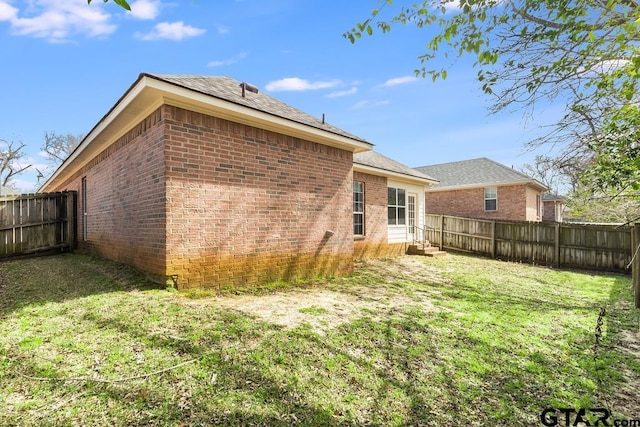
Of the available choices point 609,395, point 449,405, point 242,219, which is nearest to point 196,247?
point 242,219

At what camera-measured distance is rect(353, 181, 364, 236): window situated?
11539 mm

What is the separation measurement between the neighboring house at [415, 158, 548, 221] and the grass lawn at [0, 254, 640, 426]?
13190mm

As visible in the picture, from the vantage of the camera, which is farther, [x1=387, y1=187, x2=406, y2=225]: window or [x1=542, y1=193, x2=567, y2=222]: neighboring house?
[x1=542, y1=193, x2=567, y2=222]: neighboring house

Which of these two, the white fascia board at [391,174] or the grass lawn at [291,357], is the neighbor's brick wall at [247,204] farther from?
the white fascia board at [391,174]

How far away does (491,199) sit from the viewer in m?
19.0

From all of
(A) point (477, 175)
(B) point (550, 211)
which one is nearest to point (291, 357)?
(A) point (477, 175)

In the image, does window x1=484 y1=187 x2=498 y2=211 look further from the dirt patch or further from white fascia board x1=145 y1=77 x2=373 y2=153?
white fascia board x1=145 y1=77 x2=373 y2=153

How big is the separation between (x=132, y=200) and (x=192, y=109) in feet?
8.28

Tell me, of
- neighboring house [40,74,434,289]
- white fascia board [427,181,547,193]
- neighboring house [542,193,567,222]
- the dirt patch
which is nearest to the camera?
the dirt patch

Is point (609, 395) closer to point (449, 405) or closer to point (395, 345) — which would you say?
point (449, 405)

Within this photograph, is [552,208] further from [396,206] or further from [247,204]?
[247,204]

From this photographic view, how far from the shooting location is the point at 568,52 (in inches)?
164

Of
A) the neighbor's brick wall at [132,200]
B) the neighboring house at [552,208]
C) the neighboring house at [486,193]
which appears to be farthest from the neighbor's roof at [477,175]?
the neighbor's brick wall at [132,200]

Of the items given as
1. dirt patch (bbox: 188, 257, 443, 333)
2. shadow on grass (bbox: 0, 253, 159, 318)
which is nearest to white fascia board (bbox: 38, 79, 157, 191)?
shadow on grass (bbox: 0, 253, 159, 318)
